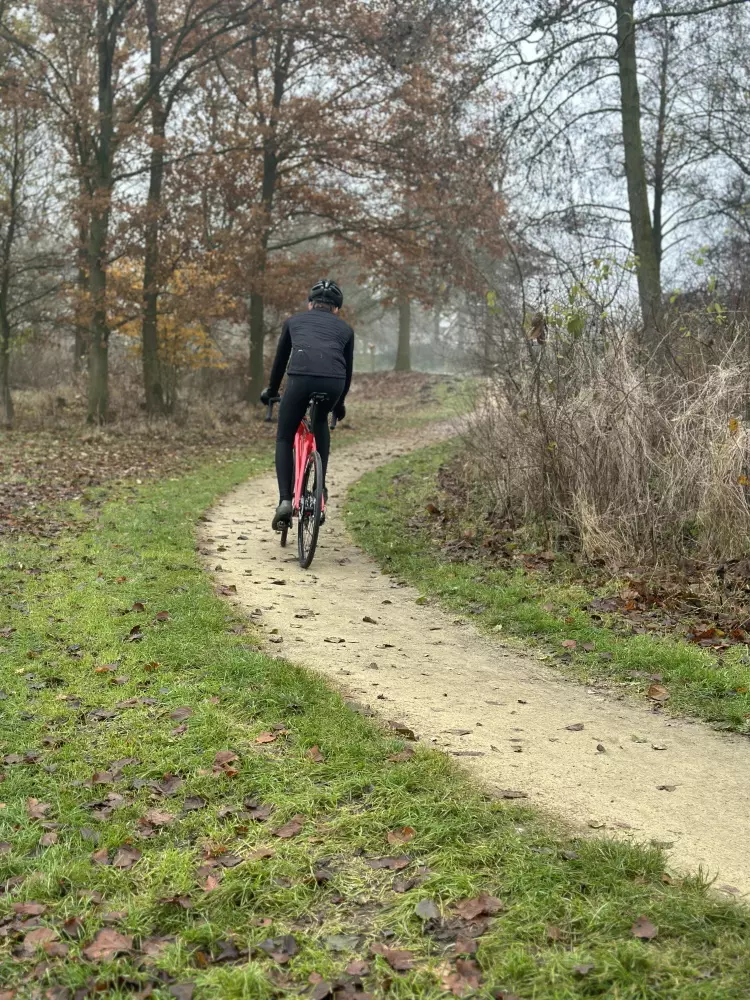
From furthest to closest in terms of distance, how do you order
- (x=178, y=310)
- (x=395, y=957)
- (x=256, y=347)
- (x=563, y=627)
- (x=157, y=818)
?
(x=256, y=347), (x=178, y=310), (x=563, y=627), (x=157, y=818), (x=395, y=957)

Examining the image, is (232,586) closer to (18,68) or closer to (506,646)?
(506,646)

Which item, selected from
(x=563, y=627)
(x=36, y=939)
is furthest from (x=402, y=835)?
(x=563, y=627)

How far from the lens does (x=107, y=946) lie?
2896 mm

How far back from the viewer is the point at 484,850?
3.33 meters

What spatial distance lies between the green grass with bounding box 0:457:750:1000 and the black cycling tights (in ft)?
9.66

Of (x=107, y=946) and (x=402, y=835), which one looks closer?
(x=107, y=946)

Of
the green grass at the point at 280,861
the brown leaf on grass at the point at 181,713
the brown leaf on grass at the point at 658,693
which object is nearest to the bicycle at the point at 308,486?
the green grass at the point at 280,861

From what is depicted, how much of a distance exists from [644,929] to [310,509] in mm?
5555

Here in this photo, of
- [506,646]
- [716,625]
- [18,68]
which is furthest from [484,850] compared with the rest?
[18,68]

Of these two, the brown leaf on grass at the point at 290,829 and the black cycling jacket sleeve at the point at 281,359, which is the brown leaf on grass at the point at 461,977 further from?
the black cycling jacket sleeve at the point at 281,359

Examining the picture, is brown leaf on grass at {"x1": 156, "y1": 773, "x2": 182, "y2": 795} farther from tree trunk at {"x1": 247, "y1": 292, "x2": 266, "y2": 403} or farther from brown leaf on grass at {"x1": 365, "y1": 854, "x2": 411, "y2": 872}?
tree trunk at {"x1": 247, "y1": 292, "x2": 266, "y2": 403}

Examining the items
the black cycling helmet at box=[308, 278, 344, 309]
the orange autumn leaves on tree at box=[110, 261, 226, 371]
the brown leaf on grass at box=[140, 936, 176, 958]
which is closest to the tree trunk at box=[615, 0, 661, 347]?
the black cycling helmet at box=[308, 278, 344, 309]

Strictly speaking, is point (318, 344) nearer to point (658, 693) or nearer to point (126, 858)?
point (658, 693)

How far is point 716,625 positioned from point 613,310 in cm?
443
